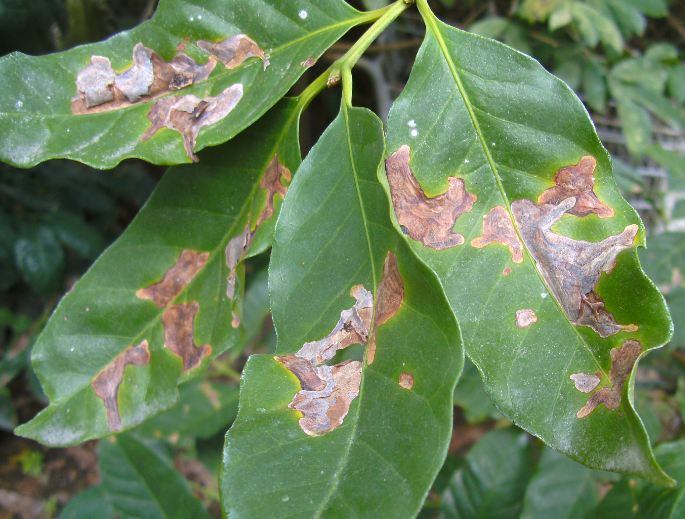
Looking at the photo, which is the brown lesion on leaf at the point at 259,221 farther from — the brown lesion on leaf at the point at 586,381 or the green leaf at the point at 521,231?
the brown lesion on leaf at the point at 586,381

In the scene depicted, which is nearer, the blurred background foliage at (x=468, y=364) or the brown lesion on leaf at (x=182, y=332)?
the brown lesion on leaf at (x=182, y=332)

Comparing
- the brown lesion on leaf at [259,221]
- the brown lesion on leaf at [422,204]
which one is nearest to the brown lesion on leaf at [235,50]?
the brown lesion on leaf at [259,221]

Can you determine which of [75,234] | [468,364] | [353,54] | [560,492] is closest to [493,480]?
[560,492]

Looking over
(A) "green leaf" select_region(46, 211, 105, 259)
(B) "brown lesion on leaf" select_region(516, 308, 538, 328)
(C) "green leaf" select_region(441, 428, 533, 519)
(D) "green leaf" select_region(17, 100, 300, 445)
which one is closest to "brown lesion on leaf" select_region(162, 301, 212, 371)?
(D) "green leaf" select_region(17, 100, 300, 445)

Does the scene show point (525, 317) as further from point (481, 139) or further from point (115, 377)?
point (115, 377)

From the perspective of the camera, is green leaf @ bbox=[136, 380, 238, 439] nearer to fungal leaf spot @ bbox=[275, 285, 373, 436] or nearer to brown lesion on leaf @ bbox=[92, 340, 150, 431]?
brown lesion on leaf @ bbox=[92, 340, 150, 431]

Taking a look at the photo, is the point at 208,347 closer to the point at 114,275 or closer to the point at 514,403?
the point at 114,275
